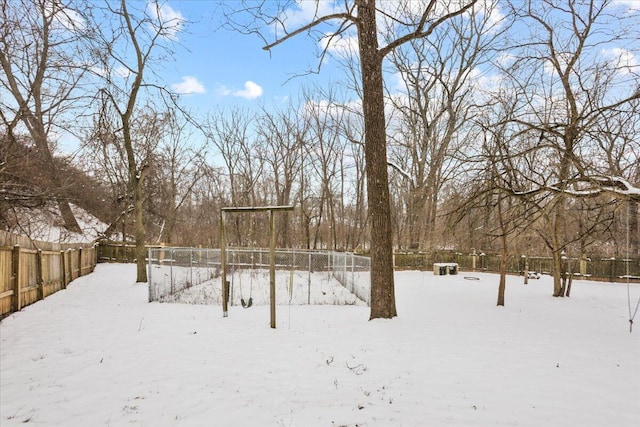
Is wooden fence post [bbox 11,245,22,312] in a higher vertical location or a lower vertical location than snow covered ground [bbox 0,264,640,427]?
higher

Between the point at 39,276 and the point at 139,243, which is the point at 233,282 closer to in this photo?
the point at 39,276

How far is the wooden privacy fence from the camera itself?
330 inches

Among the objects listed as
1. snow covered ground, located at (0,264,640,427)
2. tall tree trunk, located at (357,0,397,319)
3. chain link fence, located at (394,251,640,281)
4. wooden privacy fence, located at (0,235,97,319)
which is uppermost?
tall tree trunk, located at (357,0,397,319)

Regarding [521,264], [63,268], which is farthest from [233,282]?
[521,264]

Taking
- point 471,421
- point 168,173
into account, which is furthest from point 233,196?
point 471,421

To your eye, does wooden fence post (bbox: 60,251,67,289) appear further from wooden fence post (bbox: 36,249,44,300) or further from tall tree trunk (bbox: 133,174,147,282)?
wooden fence post (bbox: 36,249,44,300)

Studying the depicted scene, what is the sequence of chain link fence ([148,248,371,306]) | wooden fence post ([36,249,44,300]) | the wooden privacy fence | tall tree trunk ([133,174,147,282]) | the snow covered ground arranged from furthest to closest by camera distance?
tall tree trunk ([133,174,147,282])
chain link fence ([148,248,371,306])
wooden fence post ([36,249,44,300])
the wooden privacy fence
the snow covered ground

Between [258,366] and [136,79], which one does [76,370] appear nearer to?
[258,366]

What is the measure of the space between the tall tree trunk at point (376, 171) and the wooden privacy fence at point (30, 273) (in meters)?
7.58

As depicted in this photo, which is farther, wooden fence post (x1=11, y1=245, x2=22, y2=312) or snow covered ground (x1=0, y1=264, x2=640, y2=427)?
wooden fence post (x1=11, y1=245, x2=22, y2=312)

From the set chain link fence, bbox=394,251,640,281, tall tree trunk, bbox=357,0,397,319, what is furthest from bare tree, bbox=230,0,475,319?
chain link fence, bbox=394,251,640,281

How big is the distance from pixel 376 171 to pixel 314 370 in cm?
424

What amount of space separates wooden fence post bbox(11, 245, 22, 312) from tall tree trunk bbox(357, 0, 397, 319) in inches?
327

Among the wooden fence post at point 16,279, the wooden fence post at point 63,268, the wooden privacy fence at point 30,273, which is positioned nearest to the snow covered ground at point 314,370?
the wooden fence post at point 16,279
